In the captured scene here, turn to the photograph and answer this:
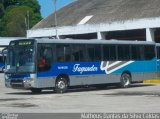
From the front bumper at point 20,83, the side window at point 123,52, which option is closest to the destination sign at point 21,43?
the front bumper at point 20,83

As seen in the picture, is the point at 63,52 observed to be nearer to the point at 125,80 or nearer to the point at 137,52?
the point at 125,80

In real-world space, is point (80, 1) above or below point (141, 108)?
above

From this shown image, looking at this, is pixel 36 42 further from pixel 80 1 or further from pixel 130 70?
pixel 80 1

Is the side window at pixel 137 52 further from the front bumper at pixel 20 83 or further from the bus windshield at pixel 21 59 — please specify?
the front bumper at pixel 20 83

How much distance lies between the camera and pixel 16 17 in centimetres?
9412

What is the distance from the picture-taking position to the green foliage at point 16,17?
92.9 m

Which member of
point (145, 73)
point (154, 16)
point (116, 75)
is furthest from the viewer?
point (154, 16)

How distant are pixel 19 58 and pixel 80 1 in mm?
40389

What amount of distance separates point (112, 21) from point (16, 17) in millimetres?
51015

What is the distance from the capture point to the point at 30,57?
2462 cm

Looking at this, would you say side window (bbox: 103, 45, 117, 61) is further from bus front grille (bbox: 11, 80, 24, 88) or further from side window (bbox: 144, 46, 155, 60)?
bus front grille (bbox: 11, 80, 24, 88)

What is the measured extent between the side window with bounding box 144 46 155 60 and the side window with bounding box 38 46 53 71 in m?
7.76

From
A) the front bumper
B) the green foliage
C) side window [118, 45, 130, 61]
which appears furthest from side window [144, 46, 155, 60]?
the green foliage

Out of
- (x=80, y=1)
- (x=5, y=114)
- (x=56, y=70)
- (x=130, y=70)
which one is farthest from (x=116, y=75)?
(x=80, y=1)
